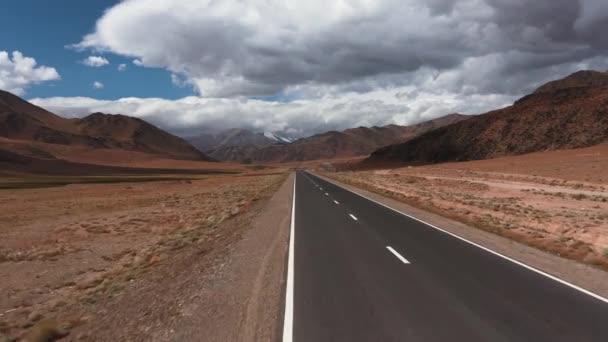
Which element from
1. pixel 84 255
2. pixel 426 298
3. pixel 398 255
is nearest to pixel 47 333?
pixel 426 298

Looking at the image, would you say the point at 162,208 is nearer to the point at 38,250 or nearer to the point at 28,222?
the point at 28,222

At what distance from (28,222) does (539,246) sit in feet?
88.5

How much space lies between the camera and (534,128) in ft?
349

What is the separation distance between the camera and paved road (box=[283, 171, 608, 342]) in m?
6.34

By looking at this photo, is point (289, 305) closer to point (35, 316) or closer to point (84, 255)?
point (35, 316)

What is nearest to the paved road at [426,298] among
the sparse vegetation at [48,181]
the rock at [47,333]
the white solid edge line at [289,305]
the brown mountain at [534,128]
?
the white solid edge line at [289,305]

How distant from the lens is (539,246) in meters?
13.7

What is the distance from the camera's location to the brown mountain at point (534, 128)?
9594 centimetres

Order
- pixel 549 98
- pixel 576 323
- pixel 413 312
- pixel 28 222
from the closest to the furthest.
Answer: pixel 576 323
pixel 413 312
pixel 28 222
pixel 549 98

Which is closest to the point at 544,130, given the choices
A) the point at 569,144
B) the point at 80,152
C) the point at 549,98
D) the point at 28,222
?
the point at 569,144

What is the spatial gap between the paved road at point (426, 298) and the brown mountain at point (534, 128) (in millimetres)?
97078

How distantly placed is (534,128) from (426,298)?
112799mm

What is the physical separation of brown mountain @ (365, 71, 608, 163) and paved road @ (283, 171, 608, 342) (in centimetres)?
9708

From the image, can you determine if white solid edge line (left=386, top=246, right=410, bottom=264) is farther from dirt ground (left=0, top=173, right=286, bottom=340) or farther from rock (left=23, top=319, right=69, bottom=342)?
rock (left=23, top=319, right=69, bottom=342)
